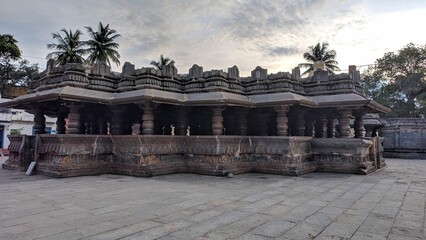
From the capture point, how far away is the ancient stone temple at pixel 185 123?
8.45 meters

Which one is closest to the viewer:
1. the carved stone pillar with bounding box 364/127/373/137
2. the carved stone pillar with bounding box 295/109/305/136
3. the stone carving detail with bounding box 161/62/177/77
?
the stone carving detail with bounding box 161/62/177/77

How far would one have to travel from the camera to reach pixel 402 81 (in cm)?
3441

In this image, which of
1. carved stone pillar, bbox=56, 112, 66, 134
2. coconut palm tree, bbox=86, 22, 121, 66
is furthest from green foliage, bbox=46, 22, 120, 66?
carved stone pillar, bbox=56, 112, 66, 134

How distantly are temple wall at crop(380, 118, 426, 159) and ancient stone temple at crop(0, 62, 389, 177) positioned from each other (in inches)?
457

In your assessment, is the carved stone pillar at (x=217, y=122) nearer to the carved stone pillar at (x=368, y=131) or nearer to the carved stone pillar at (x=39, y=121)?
the carved stone pillar at (x=39, y=121)

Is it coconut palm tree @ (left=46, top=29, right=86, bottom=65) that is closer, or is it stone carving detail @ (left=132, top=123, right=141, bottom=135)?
stone carving detail @ (left=132, top=123, right=141, bottom=135)

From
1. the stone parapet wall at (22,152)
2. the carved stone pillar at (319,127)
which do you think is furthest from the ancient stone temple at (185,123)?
the carved stone pillar at (319,127)

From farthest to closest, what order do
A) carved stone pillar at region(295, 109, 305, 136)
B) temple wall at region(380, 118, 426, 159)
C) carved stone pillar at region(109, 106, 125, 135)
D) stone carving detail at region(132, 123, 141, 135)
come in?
temple wall at region(380, 118, 426, 159)
stone carving detail at region(132, 123, 141, 135)
carved stone pillar at region(295, 109, 305, 136)
carved stone pillar at region(109, 106, 125, 135)

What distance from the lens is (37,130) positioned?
10344 millimetres

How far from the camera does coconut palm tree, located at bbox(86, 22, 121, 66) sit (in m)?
36.7

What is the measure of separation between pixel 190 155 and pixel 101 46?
32689 mm

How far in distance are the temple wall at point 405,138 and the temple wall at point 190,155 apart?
13.1m

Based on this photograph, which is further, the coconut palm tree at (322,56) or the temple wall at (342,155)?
the coconut palm tree at (322,56)

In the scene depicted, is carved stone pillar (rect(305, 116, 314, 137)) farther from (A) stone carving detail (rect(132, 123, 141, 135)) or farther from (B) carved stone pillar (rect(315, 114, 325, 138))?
(A) stone carving detail (rect(132, 123, 141, 135))
